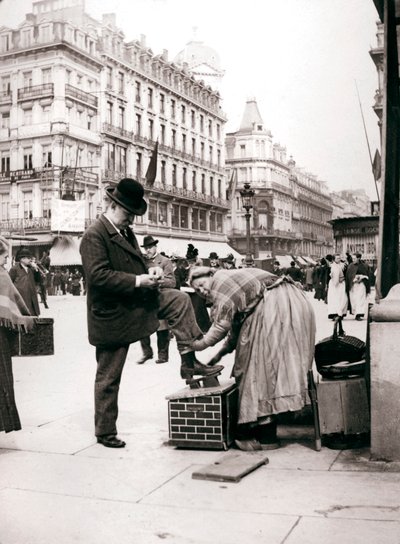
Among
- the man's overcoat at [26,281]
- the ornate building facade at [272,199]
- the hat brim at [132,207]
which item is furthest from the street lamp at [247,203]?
the man's overcoat at [26,281]

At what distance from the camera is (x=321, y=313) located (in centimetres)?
1239

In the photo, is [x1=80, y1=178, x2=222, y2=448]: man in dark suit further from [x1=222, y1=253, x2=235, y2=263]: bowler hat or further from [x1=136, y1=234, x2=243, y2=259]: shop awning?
[x1=222, y1=253, x2=235, y2=263]: bowler hat

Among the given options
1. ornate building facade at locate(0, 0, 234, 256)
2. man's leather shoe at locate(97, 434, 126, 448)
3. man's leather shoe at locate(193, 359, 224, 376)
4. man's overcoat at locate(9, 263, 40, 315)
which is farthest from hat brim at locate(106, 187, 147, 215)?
man's overcoat at locate(9, 263, 40, 315)

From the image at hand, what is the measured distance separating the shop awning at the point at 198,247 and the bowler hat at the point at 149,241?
→ 32mm

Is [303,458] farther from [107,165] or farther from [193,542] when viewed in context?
[107,165]

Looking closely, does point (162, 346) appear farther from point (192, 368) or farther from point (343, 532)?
point (343, 532)

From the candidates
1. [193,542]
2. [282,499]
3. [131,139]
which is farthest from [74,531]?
[131,139]

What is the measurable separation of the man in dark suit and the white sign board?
0.38 feet

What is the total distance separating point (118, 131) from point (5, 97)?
2.45 ft

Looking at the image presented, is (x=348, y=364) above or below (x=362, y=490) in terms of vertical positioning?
above

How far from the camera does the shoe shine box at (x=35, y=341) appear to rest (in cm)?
406

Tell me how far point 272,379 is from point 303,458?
1.57 feet

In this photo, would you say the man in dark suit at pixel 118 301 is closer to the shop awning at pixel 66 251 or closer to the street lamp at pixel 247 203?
the shop awning at pixel 66 251

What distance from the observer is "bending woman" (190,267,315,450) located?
3889 mm
